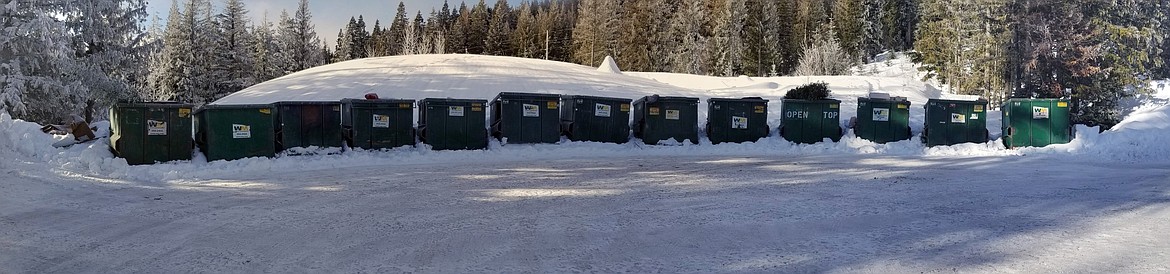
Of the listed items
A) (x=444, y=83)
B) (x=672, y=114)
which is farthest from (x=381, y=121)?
(x=444, y=83)

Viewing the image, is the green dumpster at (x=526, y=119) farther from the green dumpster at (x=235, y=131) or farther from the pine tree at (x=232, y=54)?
the pine tree at (x=232, y=54)

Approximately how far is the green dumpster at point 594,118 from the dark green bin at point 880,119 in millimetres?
5769

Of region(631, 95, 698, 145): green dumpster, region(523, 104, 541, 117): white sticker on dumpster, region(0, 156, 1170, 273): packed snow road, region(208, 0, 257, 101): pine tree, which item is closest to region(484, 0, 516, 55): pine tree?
region(208, 0, 257, 101): pine tree

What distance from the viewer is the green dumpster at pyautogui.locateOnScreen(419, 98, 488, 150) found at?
14.5 m

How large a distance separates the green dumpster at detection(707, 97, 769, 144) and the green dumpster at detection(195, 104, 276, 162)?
377 inches

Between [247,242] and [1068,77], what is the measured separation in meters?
33.0

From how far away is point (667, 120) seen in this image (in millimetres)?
16438

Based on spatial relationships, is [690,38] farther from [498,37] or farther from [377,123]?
[377,123]

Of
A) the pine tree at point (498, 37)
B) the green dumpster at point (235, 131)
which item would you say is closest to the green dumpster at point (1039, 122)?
the green dumpster at point (235, 131)

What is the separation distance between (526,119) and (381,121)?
→ 3109mm

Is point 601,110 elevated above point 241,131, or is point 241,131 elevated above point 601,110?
point 601,110

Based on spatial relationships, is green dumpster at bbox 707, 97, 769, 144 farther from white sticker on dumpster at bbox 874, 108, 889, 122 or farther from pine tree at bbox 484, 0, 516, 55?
pine tree at bbox 484, 0, 516, 55

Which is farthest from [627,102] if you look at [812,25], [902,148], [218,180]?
[812,25]

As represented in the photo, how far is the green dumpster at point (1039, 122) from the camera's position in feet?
54.2
